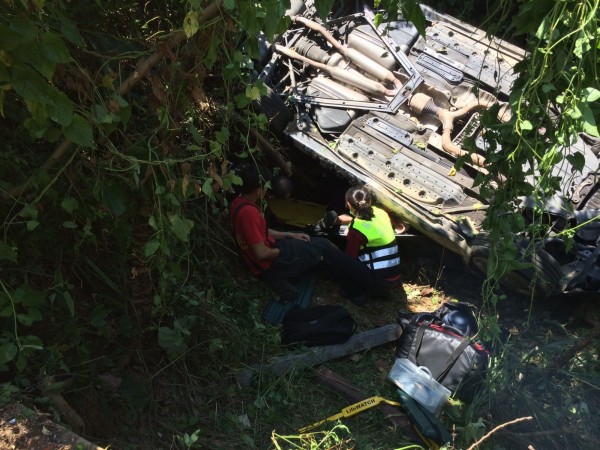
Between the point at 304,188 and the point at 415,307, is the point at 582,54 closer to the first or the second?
the point at 415,307

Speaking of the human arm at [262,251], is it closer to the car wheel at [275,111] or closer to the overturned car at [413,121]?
the overturned car at [413,121]

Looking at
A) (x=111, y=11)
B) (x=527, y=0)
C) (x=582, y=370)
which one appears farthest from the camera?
(x=582, y=370)

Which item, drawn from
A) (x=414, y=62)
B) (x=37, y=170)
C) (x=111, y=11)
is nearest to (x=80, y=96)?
(x=37, y=170)

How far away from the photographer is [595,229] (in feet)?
18.3

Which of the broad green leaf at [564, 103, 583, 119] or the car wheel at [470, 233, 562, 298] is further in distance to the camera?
the car wheel at [470, 233, 562, 298]

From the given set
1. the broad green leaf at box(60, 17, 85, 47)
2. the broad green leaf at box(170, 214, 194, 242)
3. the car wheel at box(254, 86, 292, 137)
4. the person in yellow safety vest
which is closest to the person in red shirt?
the person in yellow safety vest

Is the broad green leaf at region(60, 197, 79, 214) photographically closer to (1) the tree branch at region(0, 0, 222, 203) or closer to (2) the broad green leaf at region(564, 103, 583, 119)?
(1) the tree branch at region(0, 0, 222, 203)

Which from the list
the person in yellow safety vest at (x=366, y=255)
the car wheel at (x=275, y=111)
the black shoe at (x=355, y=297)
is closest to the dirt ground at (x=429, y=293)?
the black shoe at (x=355, y=297)

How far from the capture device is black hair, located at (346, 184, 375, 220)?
18.4ft

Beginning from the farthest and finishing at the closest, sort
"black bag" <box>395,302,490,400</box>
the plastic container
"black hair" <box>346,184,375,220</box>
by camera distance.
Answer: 1. "black hair" <box>346,184,375,220</box>
2. "black bag" <box>395,302,490,400</box>
3. the plastic container

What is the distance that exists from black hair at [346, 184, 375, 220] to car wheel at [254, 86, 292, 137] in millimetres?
963

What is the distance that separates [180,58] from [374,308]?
128 inches

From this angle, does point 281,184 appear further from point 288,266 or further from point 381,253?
point 381,253

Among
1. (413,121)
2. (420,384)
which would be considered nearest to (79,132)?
(420,384)
